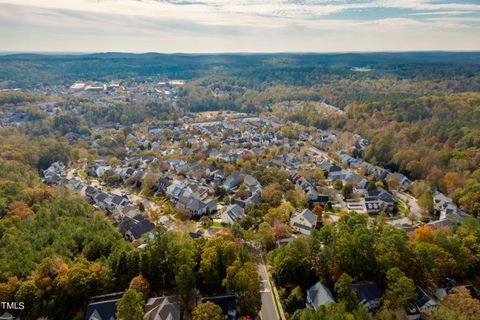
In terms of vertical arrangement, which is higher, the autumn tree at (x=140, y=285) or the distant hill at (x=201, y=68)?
the distant hill at (x=201, y=68)

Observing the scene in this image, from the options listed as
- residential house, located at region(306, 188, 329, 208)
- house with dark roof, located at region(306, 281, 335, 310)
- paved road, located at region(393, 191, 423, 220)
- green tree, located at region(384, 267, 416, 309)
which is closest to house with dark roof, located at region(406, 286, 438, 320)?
green tree, located at region(384, 267, 416, 309)

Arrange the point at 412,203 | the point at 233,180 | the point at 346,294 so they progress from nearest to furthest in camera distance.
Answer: the point at 346,294
the point at 412,203
the point at 233,180

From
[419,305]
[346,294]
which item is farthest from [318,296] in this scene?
[419,305]

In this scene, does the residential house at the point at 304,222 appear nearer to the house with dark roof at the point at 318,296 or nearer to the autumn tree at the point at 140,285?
the house with dark roof at the point at 318,296

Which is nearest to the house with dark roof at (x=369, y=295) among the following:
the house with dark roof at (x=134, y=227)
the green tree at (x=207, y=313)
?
the green tree at (x=207, y=313)

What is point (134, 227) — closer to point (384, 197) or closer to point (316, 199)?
point (316, 199)

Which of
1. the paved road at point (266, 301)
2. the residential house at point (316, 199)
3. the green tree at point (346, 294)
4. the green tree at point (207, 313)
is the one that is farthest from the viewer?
the residential house at point (316, 199)
